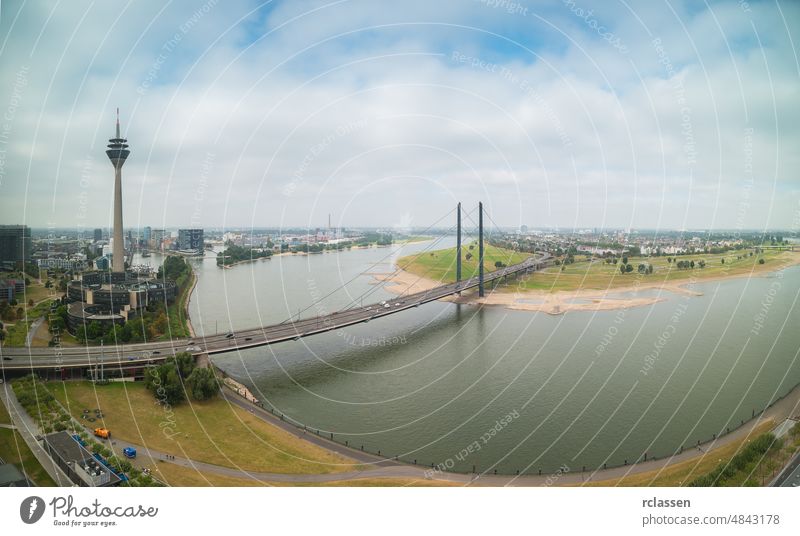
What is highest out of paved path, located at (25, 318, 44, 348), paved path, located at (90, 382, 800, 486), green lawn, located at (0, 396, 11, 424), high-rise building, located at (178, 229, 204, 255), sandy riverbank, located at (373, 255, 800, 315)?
high-rise building, located at (178, 229, 204, 255)

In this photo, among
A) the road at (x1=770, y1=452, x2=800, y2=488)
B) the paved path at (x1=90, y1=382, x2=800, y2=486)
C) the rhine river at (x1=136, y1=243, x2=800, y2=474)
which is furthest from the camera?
the rhine river at (x1=136, y1=243, x2=800, y2=474)

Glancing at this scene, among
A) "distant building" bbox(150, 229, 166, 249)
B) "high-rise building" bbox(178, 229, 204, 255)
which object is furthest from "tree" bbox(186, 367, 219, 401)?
"distant building" bbox(150, 229, 166, 249)

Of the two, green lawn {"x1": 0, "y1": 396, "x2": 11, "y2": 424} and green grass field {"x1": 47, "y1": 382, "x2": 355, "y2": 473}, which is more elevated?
green lawn {"x1": 0, "y1": 396, "x2": 11, "y2": 424}

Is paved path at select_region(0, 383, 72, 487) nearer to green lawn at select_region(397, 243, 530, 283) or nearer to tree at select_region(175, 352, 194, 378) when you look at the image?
tree at select_region(175, 352, 194, 378)

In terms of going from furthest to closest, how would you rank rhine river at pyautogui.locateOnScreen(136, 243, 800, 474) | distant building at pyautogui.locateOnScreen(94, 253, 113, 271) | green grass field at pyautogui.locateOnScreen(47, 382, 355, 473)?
distant building at pyautogui.locateOnScreen(94, 253, 113, 271) < rhine river at pyautogui.locateOnScreen(136, 243, 800, 474) < green grass field at pyautogui.locateOnScreen(47, 382, 355, 473)

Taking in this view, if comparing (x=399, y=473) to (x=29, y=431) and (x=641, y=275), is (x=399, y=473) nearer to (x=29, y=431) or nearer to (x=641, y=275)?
(x=29, y=431)

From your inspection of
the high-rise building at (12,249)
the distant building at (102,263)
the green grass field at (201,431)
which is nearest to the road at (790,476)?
the green grass field at (201,431)

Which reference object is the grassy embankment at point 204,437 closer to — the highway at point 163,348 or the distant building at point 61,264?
the highway at point 163,348
